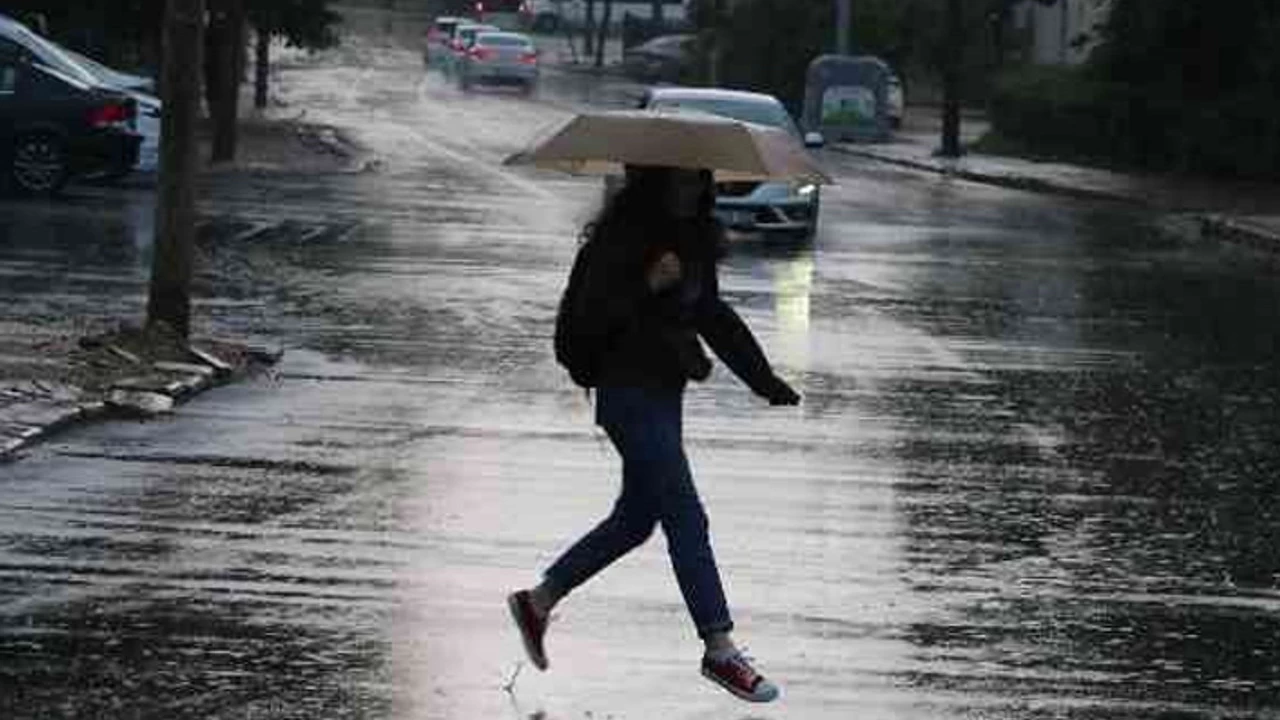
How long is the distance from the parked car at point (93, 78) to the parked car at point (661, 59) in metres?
48.6

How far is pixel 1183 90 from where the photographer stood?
2046 inches

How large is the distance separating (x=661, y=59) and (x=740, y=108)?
61.8m

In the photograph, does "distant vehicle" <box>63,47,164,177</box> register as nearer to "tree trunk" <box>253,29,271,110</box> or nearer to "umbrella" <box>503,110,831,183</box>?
"tree trunk" <box>253,29,271,110</box>

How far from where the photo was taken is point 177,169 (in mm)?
18094

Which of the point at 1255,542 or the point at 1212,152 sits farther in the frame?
the point at 1212,152

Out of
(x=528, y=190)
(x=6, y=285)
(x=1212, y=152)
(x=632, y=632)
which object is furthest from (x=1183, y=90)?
(x=632, y=632)

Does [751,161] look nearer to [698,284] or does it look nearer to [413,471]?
[698,284]

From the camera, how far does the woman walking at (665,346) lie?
867cm

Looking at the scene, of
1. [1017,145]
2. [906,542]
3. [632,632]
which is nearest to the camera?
[632,632]

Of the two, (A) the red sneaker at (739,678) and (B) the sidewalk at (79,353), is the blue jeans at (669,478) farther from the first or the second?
(B) the sidewalk at (79,353)

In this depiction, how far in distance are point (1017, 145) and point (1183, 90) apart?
23.4ft

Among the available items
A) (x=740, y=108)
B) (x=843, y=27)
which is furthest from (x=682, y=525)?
(x=843, y=27)

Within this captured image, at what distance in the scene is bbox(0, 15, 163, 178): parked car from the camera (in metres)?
33.3

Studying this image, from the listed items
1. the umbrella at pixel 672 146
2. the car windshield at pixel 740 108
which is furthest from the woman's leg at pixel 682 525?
the car windshield at pixel 740 108
